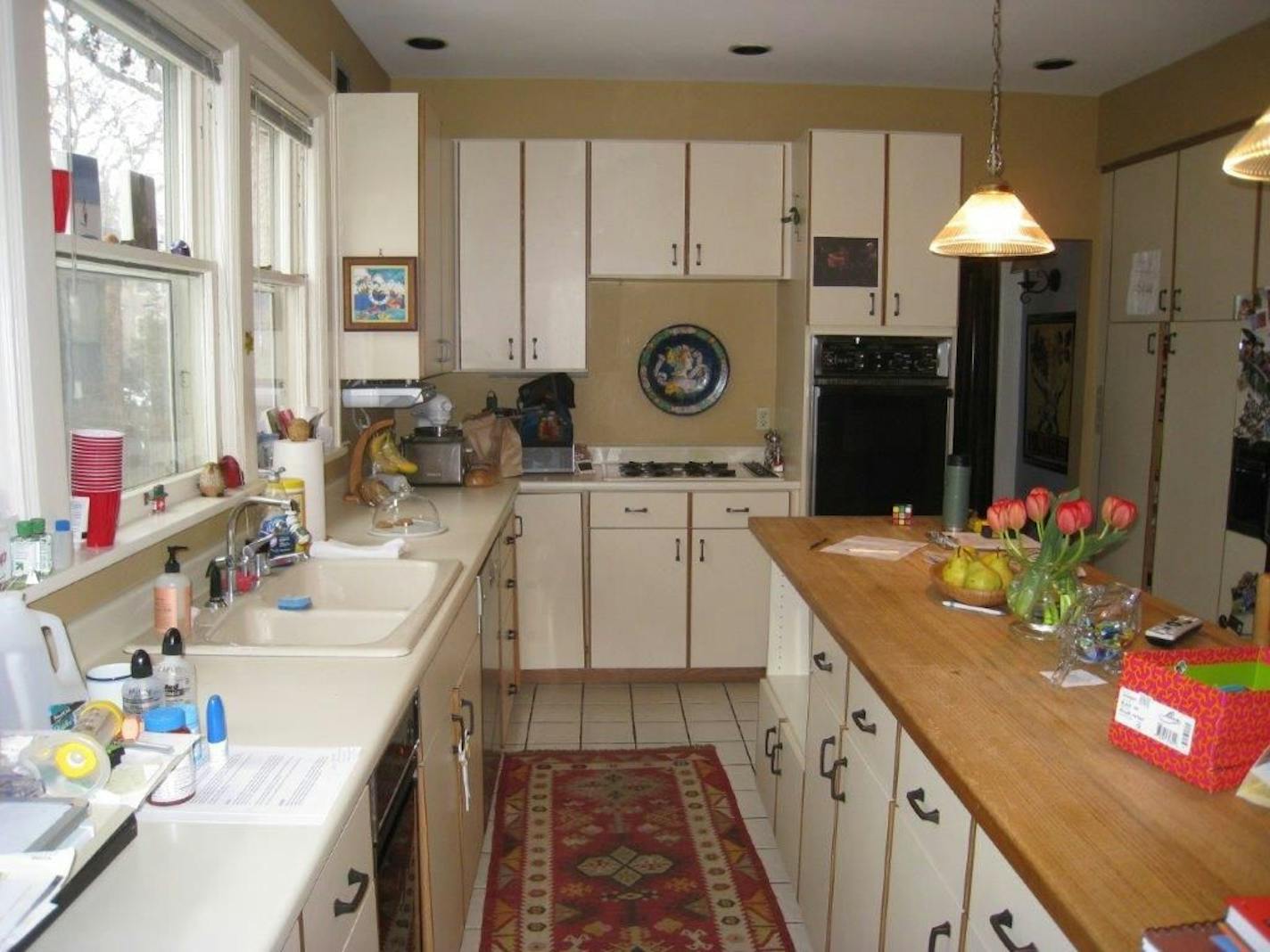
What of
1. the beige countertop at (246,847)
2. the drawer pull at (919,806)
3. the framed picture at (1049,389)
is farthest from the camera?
the framed picture at (1049,389)

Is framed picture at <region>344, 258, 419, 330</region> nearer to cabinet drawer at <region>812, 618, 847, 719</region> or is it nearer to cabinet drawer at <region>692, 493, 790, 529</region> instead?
cabinet drawer at <region>692, 493, 790, 529</region>

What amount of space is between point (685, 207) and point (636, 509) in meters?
1.32

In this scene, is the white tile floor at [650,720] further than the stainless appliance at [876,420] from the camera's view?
No

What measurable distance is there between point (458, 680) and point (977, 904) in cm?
136

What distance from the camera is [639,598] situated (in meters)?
4.34

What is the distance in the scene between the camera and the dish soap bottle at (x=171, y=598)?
6.59 feet

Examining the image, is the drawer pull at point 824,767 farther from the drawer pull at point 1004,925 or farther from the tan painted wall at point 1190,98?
the tan painted wall at point 1190,98

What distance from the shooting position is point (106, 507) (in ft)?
6.32

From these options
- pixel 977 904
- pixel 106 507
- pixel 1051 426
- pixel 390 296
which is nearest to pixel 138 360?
pixel 106 507

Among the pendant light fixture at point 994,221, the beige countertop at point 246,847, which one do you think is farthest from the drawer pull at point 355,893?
the pendant light fixture at point 994,221

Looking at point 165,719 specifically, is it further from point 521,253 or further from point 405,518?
point 521,253

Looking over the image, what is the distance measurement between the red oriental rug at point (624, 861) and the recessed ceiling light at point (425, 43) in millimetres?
2796

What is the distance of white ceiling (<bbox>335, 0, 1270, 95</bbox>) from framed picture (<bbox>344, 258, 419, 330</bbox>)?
3.02 feet

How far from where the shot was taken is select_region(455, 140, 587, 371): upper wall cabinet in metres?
4.29
